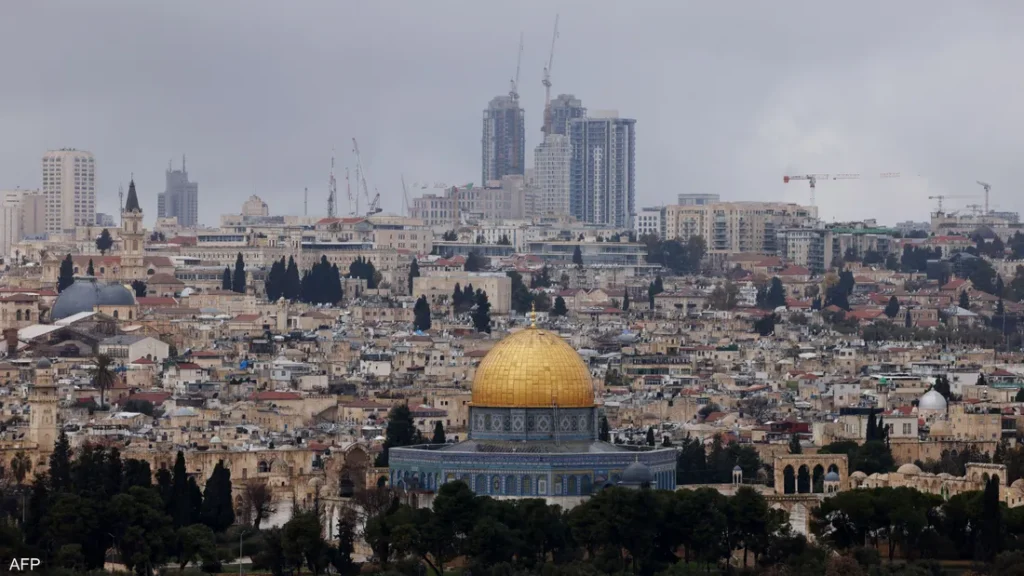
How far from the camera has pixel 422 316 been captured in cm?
13588

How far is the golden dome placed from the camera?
74.6 meters

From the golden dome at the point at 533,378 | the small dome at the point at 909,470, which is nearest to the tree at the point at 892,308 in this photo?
the small dome at the point at 909,470

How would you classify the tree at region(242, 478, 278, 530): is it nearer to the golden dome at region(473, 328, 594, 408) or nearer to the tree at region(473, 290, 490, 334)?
the golden dome at region(473, 328, 594, 408)

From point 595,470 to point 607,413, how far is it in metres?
25.5

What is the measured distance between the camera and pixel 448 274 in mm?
154375

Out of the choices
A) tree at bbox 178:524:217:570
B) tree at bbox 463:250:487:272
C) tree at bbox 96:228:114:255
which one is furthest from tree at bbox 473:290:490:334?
tree at bbox 178:524:217:570

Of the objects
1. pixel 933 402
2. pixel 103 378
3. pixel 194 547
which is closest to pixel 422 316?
pixel 103 378

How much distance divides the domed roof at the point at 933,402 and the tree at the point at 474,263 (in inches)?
2473

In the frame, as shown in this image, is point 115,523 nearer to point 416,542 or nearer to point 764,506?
point 416,542

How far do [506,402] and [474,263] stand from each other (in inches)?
3546

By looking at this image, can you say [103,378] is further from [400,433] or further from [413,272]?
[413,272]

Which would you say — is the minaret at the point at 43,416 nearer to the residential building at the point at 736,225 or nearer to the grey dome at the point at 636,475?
the grey dome at the point at 636,475

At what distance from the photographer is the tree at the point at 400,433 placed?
85.1 m

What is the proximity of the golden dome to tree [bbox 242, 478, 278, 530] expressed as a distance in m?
5.50
